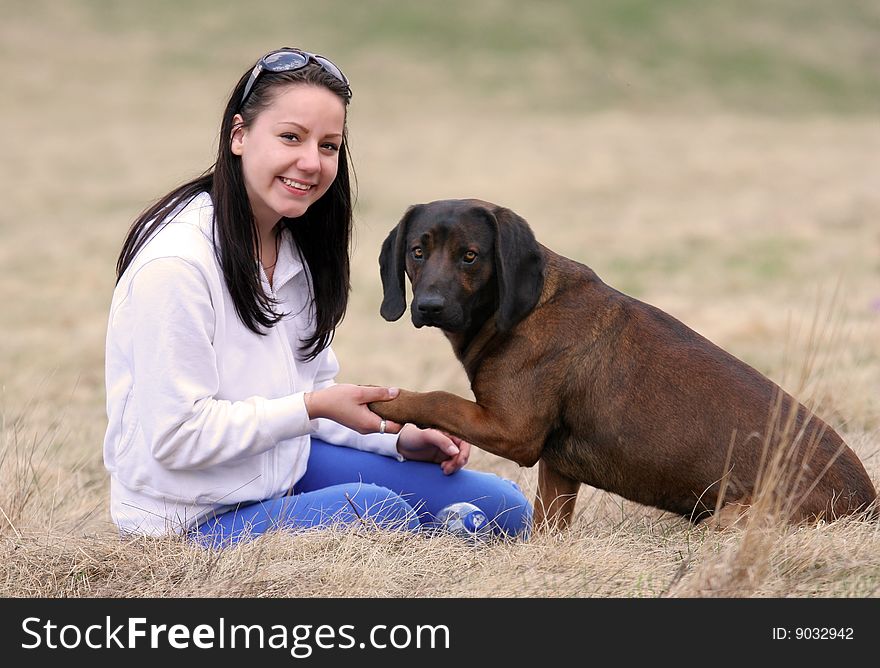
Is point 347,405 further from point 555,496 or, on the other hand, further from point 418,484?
point 555,496

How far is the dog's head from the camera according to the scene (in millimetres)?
4277

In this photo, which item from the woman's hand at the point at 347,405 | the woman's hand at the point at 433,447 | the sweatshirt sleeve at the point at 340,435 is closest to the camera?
the woman's hand at the point at 347,405

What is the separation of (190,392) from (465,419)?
3.22 feet

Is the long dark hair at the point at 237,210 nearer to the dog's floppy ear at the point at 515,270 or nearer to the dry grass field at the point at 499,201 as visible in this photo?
the dog's floppy ear at the point at 515,270

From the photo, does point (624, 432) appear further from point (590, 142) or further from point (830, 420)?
point (590, 142)

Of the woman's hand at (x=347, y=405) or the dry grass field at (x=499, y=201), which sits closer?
the dry grass field at (x=499, y=201)

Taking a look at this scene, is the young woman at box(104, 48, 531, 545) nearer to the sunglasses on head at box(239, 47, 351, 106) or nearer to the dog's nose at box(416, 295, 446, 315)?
the sunglasses on head at box(239, 47, 351, 106)

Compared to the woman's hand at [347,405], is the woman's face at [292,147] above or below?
above

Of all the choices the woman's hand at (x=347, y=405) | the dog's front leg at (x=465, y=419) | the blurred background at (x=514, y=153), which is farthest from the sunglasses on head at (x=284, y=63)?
the dog's front leg at (x=465, y=419)

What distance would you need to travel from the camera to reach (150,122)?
32.9 metres

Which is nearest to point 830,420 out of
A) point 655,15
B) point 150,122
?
point 150,122

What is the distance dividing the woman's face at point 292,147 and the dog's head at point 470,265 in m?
0.45

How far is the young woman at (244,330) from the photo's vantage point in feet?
13.2
